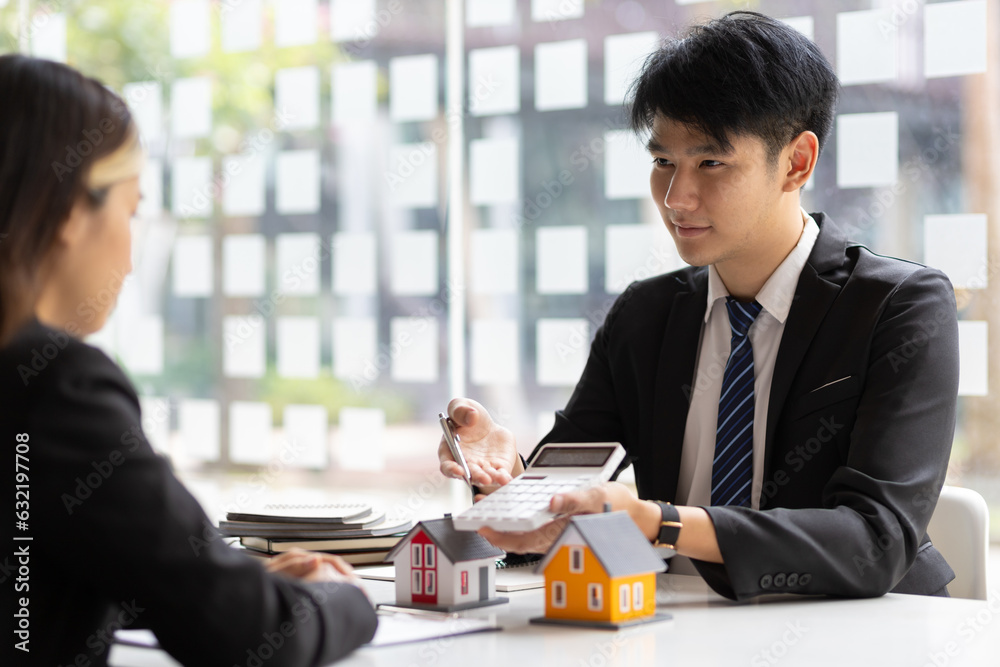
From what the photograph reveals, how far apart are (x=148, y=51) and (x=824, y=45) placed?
10.1ft

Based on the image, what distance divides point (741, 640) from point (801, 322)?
0.80m

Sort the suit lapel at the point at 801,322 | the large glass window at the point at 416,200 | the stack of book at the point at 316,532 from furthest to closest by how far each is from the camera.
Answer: the large glass window at the point at 416,200 < the suit lapel at the point at 801,322 < the stack of book at the point at 316,532

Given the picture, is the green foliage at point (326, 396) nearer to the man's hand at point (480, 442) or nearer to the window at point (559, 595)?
the man's hand at point (480, 442)

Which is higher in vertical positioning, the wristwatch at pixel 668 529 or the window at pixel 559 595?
the wristwatch at pixel 668 529

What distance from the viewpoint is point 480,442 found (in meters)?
1.97

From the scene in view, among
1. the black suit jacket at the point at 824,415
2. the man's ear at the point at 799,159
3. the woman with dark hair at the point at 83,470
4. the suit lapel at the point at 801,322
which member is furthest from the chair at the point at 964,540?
the woman with dark hair at the point at 83,470

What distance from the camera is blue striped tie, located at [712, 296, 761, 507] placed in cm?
188

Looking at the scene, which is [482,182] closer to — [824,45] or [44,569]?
[824,45]

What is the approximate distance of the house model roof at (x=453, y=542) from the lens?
4.45ft

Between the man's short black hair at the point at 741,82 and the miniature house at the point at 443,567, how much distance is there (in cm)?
93

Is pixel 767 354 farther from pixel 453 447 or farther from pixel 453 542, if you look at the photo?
pixel 453 542

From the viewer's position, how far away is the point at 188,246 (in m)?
4.57

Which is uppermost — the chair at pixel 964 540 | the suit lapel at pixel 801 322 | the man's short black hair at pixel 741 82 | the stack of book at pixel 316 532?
the man's short black hair at pixel 741 82

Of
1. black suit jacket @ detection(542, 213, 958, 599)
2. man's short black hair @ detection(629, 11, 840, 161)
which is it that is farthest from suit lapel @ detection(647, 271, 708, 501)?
man's short black hair @ detection(629, 11, 840, 161)
